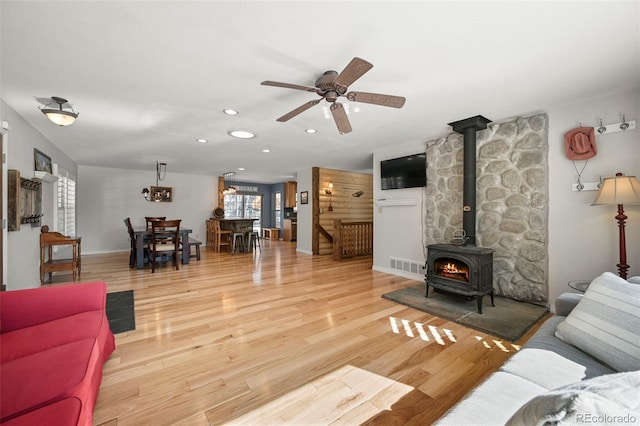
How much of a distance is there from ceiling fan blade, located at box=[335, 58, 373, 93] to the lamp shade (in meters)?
2.58

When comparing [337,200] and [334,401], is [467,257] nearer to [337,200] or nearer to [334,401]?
[334,401]

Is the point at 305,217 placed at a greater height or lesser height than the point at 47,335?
greater

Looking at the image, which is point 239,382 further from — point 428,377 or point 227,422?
point 428,377

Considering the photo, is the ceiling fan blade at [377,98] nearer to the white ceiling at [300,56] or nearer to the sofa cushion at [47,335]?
the white ceiling at [300,56]

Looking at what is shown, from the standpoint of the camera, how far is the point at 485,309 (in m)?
3.09

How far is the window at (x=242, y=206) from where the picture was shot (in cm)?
1098

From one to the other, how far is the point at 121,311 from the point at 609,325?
13.5ft

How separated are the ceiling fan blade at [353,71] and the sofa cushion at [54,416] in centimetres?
218

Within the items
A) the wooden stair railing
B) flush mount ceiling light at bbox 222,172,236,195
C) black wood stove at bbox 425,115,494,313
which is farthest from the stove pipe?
flush mount ceiling light at bbox 222,172,236,195

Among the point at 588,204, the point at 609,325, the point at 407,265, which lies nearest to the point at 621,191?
the point at 588,204

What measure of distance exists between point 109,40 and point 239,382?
2.56m

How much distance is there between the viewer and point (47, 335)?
5.11 feet

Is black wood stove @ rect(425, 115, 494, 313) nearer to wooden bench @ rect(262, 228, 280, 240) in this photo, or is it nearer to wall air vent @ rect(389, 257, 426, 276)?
wall air vent @ rect(389, 257, 426, 276)

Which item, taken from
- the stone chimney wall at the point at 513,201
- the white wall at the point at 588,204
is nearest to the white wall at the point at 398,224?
the stone chimney wall at the point at 513,201
